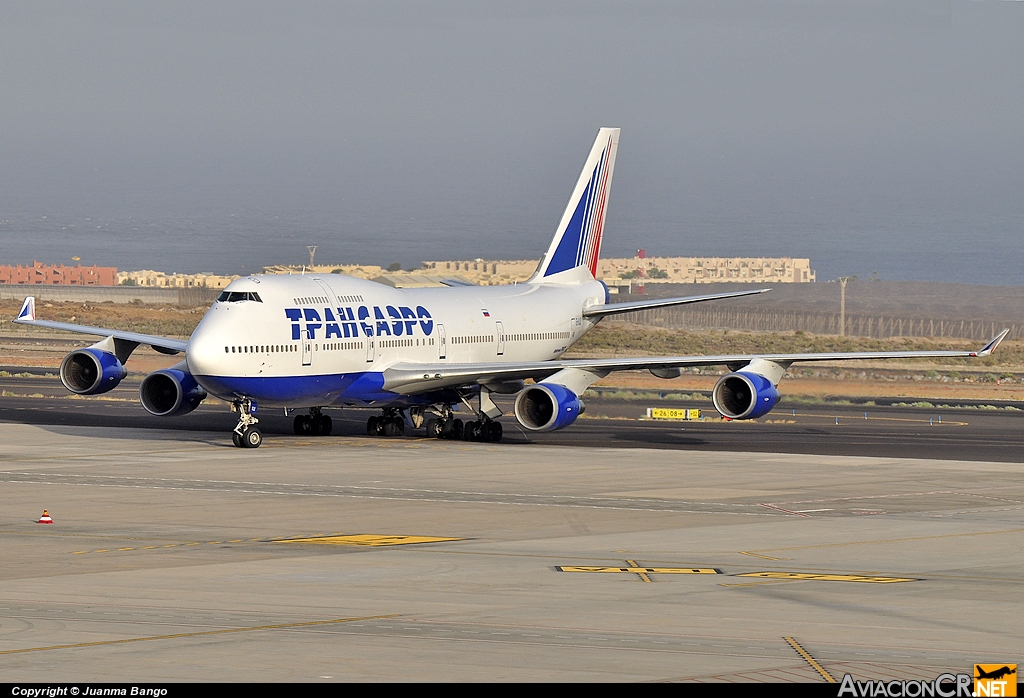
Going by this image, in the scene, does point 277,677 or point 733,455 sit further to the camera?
point 733,455

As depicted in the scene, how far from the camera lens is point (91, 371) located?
2191 inches

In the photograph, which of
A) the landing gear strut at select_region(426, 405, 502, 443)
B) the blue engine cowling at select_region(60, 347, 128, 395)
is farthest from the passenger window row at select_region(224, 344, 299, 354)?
the blue engine cowling at select_region(60, 347, 128, 395)

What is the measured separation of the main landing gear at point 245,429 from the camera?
157 feet

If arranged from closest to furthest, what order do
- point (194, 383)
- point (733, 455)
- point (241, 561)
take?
1. point (241, 561)
2. point (733, 455)
3. point (194, 383)

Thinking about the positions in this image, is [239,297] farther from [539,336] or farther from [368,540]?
[368,540]

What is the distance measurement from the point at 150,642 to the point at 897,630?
9.46 meters

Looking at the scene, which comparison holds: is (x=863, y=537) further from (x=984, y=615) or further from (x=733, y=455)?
(x=733, y=455)

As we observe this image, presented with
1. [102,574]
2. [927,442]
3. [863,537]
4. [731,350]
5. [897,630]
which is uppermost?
[731,350]

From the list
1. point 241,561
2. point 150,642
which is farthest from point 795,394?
point 150,642

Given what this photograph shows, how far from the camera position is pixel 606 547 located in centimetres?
2792

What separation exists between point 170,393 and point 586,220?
67.8 feet

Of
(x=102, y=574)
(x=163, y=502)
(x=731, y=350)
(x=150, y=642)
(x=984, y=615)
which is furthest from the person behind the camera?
(x=731, y=350)

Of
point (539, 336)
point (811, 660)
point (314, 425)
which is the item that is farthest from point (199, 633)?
point (539, 336)

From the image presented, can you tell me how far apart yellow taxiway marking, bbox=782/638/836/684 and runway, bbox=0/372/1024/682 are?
102 mm
